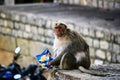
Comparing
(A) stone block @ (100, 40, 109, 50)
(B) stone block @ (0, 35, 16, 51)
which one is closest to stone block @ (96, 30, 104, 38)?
(A) stone block @ (100, 40, 109, 50)

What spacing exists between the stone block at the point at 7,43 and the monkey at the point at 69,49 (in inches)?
289

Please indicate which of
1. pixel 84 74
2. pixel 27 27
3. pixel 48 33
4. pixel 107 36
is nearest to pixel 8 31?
pixel 27 27

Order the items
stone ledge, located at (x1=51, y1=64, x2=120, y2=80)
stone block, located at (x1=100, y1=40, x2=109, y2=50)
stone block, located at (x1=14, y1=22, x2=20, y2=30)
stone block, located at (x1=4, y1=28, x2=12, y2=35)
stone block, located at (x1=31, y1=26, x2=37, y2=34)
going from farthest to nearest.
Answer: stone block, located at (x1=4, y1=28, x2=12, y2=35) → stone block, located at (x1=14, y1=22, x2=20, y2=30) → stone block, located at (x1=31, y1=26, x2=37, y2=34) → stone block, located at (x1=100, y1=40, x2=109, y2=50) → stone ledge, located at (x1=51, y1=64, x2=120, y2=80)

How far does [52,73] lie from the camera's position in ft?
19.3

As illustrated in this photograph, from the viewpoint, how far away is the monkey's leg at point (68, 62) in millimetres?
5793

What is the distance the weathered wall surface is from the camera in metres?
9.62

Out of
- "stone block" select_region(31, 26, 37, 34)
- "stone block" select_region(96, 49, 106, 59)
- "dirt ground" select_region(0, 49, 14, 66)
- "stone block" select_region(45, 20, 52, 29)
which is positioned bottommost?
"dirt ground" select_region(0, 49, 14, 66)

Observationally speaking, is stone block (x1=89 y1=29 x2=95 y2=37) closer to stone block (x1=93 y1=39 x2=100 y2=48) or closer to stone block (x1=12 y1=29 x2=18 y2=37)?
stone block (x1=93 y1=39 x2=100 y2=48)

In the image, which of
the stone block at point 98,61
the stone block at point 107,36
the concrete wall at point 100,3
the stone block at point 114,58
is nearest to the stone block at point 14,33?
the concrete wall at point 100,3

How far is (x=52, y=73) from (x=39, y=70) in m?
3.85

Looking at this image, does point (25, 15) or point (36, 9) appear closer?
point (25, 15)

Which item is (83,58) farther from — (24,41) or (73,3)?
(73,3)

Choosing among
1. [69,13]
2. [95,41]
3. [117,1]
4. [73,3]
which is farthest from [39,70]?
[73,3]

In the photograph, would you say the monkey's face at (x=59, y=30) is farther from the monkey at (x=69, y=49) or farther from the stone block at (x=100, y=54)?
the stone block at (x=100, y=54)
